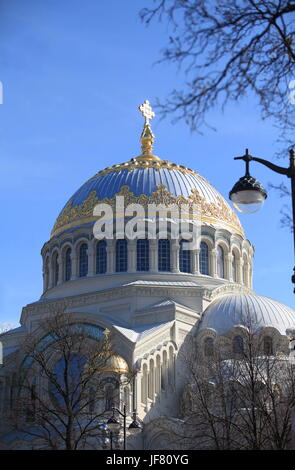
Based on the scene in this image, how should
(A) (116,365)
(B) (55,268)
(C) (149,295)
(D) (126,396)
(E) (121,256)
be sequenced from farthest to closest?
(B) (55,268)
(E) (121,256)
(C) (149,295)
(D) (126,396)
(A) (116,365)

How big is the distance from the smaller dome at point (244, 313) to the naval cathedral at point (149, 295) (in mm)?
60

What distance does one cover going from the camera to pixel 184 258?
44.1 metres

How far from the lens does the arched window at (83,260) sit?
44938 mm

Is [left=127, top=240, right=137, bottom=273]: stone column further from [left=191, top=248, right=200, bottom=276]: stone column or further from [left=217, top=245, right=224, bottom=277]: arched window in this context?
[left=217, top=245, right=224, bottom=277]: arched window

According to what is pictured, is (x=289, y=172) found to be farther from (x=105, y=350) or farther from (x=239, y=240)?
(x=239, y=240)

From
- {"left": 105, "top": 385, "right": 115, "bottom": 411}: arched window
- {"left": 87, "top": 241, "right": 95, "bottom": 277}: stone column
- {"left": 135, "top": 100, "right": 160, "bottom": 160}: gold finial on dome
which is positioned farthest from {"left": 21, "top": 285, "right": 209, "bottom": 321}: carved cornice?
{"left": 135, "top": 100, "right": 160, "bottom": 160}: gold finial on dome

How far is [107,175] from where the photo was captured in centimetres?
4778

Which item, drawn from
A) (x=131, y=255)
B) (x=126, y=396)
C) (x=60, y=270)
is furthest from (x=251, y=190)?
(x=60, y=270)

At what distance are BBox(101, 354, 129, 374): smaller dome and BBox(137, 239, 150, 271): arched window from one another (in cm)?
832

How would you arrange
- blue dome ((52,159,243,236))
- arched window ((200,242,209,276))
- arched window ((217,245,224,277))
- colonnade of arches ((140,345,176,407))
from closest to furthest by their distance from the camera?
colonnade of arches ((140,345,176,407)) < arched window ((200,242,209,276)) < arched window ((217,245,224,277)) < blue dome ((52,159,243,236))

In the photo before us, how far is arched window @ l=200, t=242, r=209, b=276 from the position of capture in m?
44.6

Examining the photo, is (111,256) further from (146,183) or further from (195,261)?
(146,183)

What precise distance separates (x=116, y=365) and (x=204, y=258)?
11.1 metres
